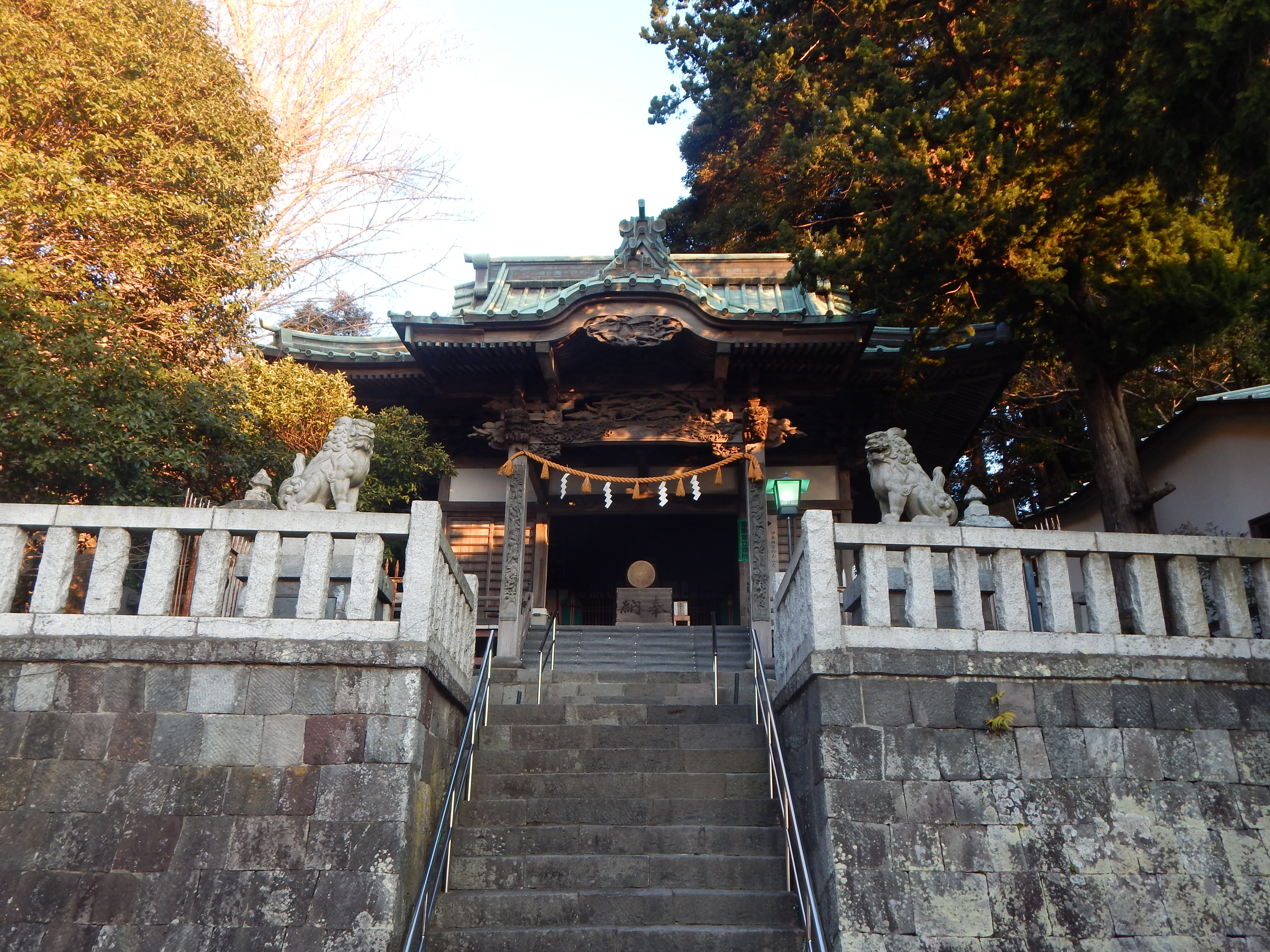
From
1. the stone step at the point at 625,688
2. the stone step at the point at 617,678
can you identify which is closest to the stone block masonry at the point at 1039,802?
the stone step at the point at 625,688

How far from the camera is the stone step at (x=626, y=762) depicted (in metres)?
7.75

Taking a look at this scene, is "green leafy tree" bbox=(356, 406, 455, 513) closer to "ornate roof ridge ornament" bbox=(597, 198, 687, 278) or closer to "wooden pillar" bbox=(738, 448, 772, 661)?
"ornate roof ridge ornament" bbox=(597, 198, 687, 278)

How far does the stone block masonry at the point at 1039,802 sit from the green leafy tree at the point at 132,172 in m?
8.36

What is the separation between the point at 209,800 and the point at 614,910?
2.81 metres

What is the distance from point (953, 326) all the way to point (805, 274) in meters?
2.07

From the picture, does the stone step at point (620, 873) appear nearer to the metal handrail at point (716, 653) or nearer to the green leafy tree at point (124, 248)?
the metal handrail at point (716, 653)

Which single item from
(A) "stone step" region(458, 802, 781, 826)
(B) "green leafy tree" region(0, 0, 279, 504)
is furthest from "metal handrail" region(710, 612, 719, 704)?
(B) "green leafy tree" region(0, 0, 279, 504)

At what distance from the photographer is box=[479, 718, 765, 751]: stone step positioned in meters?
8.09

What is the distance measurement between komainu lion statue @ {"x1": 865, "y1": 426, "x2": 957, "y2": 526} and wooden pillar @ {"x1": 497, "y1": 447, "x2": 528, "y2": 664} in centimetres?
583

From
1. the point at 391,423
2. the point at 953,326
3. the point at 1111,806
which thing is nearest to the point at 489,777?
the point at 1111,806

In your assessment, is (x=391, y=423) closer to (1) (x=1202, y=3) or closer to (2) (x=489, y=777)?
(2) (x=489, y=777)

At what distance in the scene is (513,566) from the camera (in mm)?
12969

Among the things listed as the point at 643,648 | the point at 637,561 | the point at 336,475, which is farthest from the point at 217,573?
the point at 637,561

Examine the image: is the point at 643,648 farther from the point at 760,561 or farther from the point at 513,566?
the point at 513,566
